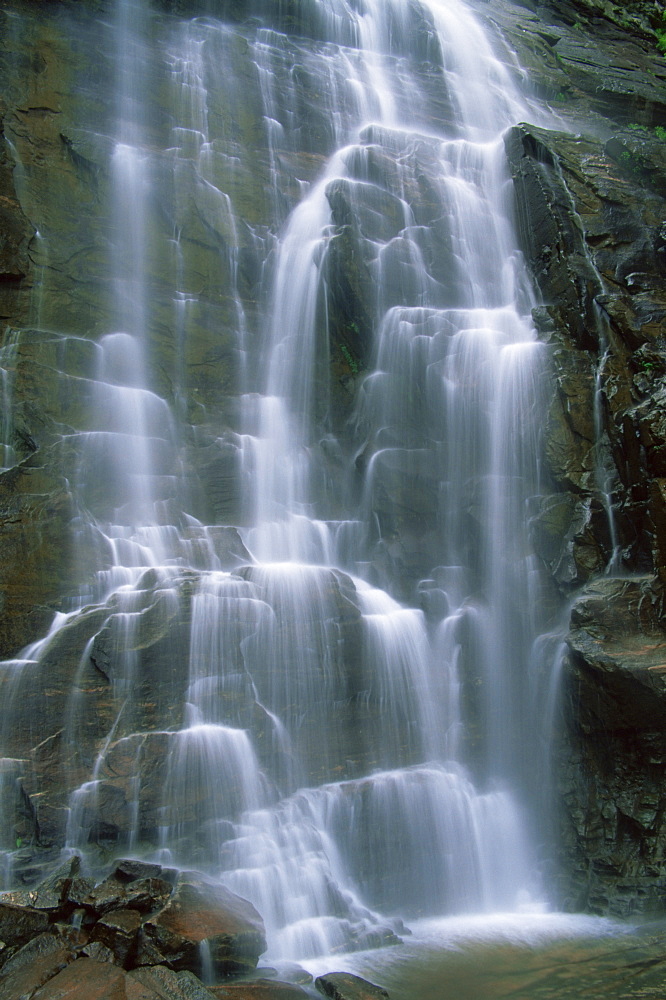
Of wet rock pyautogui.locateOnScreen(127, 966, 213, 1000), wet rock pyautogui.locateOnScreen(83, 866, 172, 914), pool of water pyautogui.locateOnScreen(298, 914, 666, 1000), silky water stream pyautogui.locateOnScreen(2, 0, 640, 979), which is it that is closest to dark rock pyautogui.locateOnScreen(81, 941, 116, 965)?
wet rock pyautogui.locateOnScreen(127, 966, 213, 1000)

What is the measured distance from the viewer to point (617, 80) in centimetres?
2373

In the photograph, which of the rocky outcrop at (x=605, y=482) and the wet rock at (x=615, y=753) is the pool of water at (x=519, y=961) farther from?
the rocky outcrop at (x=605, y=482)

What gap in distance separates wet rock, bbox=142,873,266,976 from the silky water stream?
2.32ft

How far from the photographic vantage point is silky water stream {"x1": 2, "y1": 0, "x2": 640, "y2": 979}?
9320 millimetres

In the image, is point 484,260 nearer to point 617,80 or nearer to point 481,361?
point 481,361

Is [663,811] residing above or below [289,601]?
below

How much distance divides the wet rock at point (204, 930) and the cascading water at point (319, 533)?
0.73m

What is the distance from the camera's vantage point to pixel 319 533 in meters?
13.3

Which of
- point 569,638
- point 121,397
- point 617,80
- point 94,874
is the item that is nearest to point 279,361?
point 121,397

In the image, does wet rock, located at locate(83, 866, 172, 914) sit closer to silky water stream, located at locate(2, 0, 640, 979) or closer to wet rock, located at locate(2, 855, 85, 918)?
wet rock, located at locate(2, 855, 85, 918)

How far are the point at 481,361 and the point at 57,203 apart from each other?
922 centimetres

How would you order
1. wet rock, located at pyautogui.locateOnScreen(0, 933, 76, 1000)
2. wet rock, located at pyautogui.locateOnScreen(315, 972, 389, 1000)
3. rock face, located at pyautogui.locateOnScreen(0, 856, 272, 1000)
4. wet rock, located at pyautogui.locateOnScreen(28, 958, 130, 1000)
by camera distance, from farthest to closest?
wet rock, located at pyautogui.locateOnScreen(315, 972, 389, 1000)
rock face, located at pyautogui.locateOnScreen(0, 856, 272, 1000)
wet rock, located at pyautogui.locateOnScreen(0, 933, 76, 1000)
wet rock, located at pyautogui.locateOnScreen(28, 958, 130, 1000)

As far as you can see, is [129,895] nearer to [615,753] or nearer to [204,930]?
[204,930]

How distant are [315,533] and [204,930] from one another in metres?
7.02
